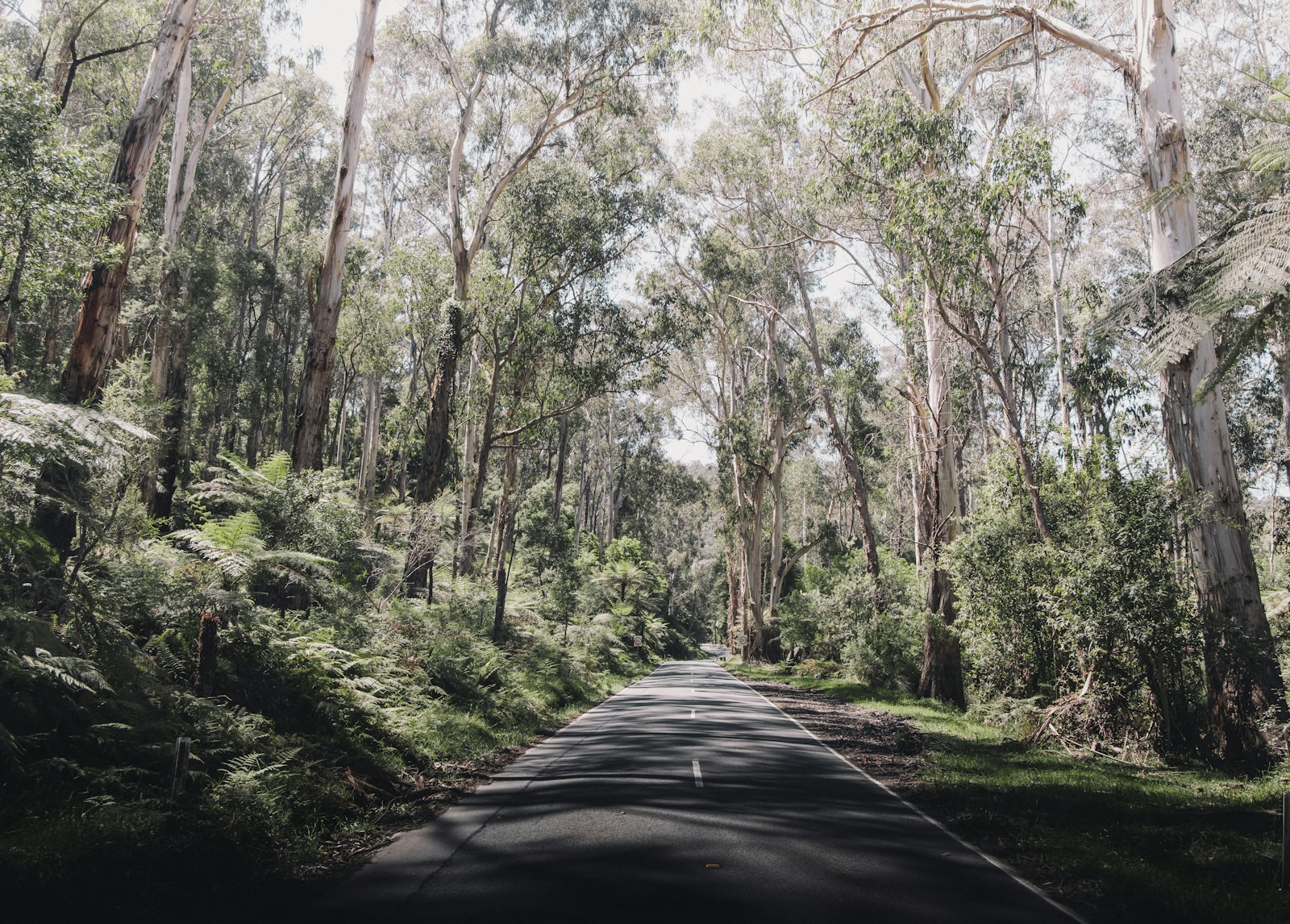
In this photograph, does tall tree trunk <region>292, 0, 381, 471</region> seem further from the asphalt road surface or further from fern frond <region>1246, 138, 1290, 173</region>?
fern frond <region>1246, 138, 1290, 173</region>

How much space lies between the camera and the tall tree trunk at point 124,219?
1009cm

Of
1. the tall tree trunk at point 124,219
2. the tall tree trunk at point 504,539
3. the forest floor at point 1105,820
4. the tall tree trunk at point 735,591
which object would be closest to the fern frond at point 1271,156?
the forest floor at point 1105,820

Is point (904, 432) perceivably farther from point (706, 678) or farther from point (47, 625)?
point (47, 625)

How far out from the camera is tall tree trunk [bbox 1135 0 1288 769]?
9.25 meters

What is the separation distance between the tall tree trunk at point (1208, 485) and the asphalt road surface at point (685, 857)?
4882 millimetres

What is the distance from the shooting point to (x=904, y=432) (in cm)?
3806

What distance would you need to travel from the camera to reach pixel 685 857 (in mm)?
5430

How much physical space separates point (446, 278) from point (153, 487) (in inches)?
394

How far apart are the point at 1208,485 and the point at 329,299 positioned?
13.9 meters

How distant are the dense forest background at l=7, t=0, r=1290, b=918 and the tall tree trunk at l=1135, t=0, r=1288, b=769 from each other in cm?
6

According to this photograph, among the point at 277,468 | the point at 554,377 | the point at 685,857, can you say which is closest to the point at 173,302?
the point at 554,377

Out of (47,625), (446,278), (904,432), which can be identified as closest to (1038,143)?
(47,625)

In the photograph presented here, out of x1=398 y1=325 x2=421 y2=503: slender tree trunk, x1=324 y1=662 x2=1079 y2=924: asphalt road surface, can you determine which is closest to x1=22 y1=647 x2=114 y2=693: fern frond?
x1=324 y1=662 x2=1079 y2=924: asphalt road surface

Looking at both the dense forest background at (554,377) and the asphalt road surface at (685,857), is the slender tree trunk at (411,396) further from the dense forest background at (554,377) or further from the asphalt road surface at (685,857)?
the asphalt road surface at (685,857)
